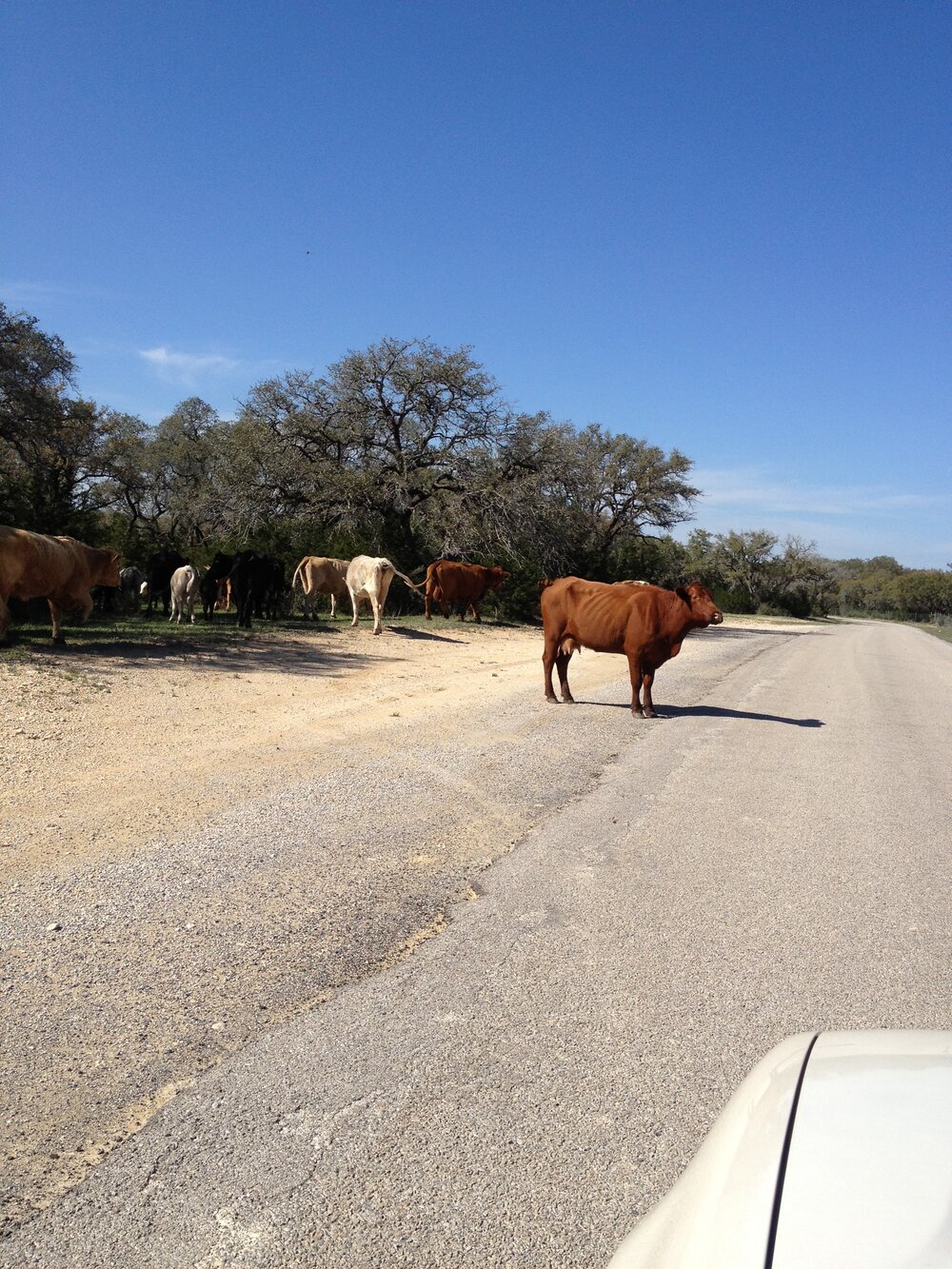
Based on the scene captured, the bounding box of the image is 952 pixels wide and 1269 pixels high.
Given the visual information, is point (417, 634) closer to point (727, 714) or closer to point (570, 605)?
point (570, 605)

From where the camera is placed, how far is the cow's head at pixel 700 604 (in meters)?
11.1

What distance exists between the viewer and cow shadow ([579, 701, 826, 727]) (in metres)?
11.2

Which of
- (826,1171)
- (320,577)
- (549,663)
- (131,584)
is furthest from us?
(131,584)

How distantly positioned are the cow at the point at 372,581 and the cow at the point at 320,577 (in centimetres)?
91

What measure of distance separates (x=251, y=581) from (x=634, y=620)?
423 inches

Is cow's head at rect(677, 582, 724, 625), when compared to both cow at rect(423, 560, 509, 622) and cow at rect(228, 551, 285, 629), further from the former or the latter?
cow at rect(423, 560, 509, 622)

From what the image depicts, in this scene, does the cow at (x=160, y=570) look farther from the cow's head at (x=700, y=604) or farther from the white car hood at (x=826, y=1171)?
the white car hood at (x=826, y=1171)

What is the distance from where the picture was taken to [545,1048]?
3244 millimetres

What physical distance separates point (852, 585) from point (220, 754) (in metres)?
127

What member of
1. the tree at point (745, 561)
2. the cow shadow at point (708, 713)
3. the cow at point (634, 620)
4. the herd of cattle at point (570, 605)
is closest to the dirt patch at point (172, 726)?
the herd of cattle at point (570, 605)

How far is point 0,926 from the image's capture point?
4082 millimetres

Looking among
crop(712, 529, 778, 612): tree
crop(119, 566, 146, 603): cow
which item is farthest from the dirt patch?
crop(712, 529, 778, 612): tree

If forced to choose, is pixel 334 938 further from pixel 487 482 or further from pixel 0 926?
pixel 487 482

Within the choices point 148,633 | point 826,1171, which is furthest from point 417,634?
point 826,1171
